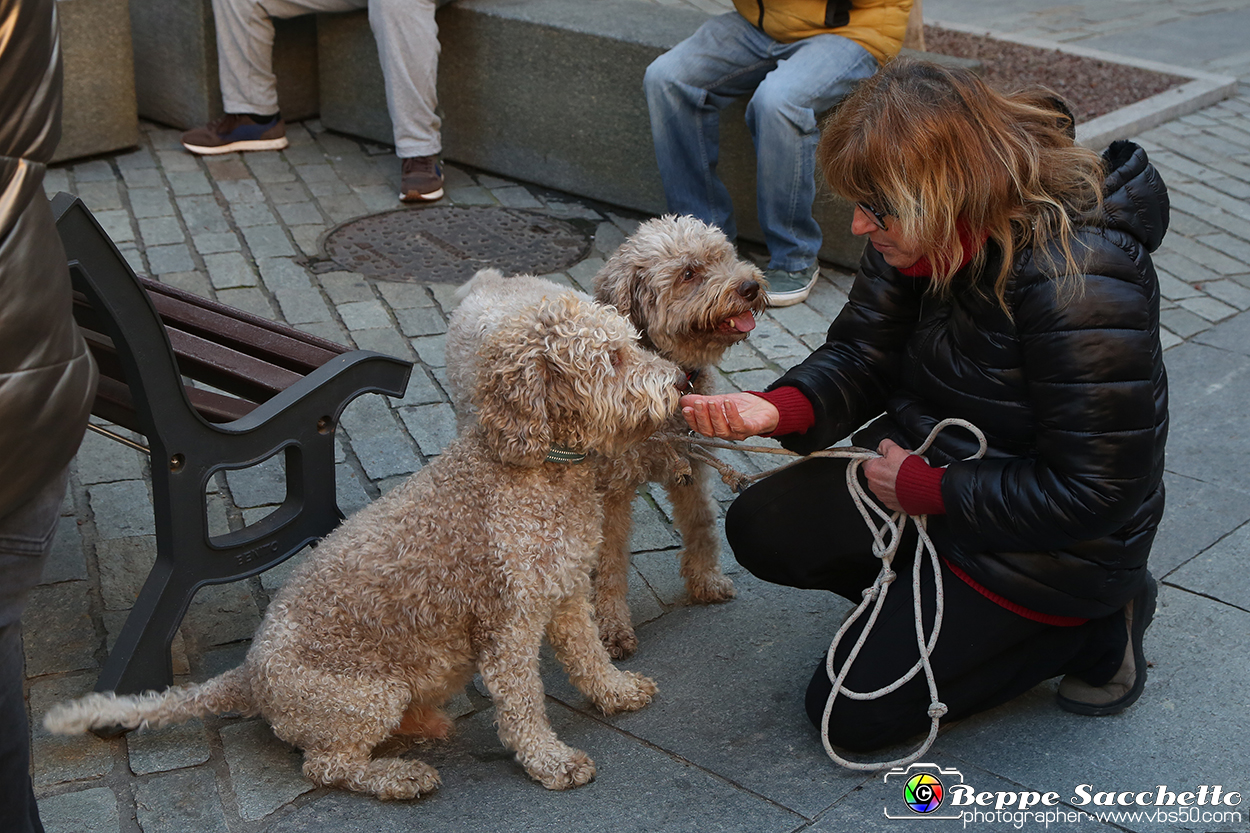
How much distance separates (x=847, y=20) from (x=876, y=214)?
9.13 ft

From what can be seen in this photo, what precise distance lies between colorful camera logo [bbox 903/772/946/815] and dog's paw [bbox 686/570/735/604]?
878 mm

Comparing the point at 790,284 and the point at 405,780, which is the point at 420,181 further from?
the point at 405,780

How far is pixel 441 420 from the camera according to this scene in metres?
4.17

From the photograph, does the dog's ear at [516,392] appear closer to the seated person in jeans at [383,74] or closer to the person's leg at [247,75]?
the seated person in jeans at [383,74]

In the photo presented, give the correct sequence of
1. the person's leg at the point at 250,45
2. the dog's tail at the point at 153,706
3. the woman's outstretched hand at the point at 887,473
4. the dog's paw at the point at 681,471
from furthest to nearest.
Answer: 1. the person's leg at the point at 250,45
2. the dog's paw at the point at 681,471
3. the woman's outstretched hand at the point at 887,473
4. the dog's tail at the point at 153,706

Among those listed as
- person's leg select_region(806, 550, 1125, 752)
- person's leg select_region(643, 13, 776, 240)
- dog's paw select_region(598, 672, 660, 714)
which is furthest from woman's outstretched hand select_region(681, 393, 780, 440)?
person's leg select_region(643, 13, 776, 240)

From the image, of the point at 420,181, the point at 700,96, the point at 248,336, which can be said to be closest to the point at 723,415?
the point at 248,336

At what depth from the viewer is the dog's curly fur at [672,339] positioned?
314 cm

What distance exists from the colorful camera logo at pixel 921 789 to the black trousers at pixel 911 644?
0.09 meters

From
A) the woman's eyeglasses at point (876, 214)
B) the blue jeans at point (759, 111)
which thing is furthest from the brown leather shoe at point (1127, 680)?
the blue jeans at point (759, 111)

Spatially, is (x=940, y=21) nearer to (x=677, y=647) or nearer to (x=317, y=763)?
(x=677, y=647)

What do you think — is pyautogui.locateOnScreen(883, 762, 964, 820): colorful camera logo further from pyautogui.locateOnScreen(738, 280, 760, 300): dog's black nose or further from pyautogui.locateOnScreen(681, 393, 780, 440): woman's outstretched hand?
pyautogui.locateOnScreen(738, 280, 760, 300): dog's black nose

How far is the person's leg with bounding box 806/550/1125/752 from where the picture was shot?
105 inches

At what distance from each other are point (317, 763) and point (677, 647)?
1.07 meters
